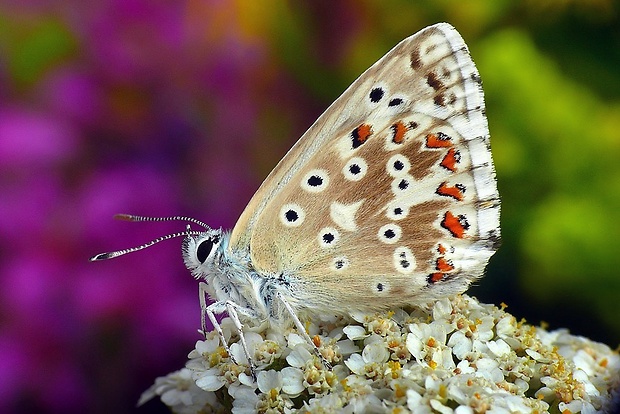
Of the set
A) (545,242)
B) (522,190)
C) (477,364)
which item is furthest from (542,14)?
(477,364)

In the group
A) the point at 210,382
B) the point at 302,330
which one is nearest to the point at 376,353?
the point at 302,330

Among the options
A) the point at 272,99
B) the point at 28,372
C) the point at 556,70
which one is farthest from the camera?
the point at 272,99

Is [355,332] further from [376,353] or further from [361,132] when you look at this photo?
[361,132]

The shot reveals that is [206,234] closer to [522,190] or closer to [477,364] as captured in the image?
[477,364]

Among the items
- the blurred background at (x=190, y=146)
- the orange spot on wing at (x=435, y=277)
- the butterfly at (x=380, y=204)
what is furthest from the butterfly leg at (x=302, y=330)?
the blurred background at (x=190, y=146)

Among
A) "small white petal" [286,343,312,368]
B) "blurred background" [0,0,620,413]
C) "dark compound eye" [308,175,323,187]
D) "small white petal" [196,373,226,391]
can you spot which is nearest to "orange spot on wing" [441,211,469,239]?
"dark compound eye" [308,175,323,187]

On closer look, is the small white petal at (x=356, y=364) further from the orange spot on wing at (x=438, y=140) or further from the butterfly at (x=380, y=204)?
the orange spot on wing at (x=438, y=140)

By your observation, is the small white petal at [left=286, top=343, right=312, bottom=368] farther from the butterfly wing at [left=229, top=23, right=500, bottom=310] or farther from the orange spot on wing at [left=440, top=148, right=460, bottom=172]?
the orange spot on wing at [left=440, top=148, right=460, bottom=172]
